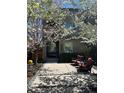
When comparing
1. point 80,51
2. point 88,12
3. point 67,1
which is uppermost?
point 67,1

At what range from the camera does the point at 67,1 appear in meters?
3.88

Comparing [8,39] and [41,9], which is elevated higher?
[41,9]

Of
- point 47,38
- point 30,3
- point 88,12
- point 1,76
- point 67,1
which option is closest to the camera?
point 1,76

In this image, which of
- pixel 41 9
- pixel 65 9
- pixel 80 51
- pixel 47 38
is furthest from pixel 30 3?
pixel 80 51

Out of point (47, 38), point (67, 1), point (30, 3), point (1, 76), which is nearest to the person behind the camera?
point (1, 76)

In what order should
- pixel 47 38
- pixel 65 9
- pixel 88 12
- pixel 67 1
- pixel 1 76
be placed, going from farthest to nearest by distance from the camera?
pixel 47 38
pixel 65 9
pixel 67 1
pixel 88 12
pixel 1 76

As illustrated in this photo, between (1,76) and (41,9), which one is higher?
(41,9)

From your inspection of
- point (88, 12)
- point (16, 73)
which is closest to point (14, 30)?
point (16, 73)

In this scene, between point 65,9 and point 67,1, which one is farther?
point 65,9

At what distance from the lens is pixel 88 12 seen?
344 cm

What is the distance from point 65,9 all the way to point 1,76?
12.6 ft
